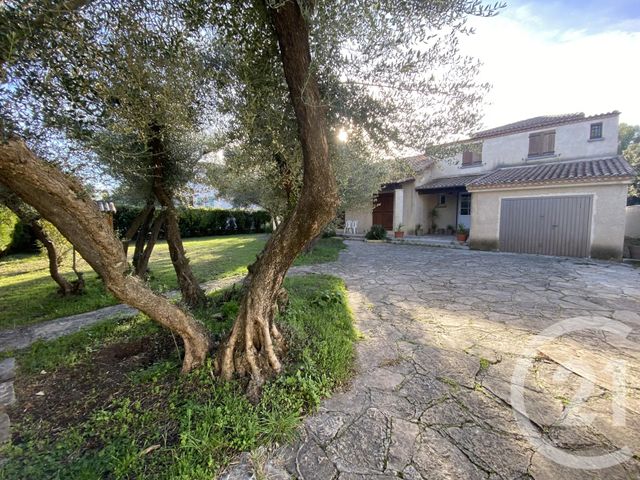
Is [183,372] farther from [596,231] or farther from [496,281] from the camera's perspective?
[596,231]

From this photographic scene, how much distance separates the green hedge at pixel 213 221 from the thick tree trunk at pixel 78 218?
16.2 m

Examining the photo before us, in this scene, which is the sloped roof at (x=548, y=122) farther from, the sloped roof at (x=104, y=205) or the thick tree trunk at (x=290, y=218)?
the sloped roof at (x=104, y=205)

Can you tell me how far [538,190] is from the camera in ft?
36.6

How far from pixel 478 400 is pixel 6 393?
4719 mm

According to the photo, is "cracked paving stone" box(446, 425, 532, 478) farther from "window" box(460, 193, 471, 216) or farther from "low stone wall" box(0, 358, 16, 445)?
"window" box(460, 193, 471, 216)

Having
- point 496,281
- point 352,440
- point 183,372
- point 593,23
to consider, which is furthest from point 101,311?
point 593,23

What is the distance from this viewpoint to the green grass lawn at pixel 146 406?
195 cm

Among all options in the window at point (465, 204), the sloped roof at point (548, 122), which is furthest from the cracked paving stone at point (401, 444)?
the window at point (465, 204)

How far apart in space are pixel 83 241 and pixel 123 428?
1.54 m

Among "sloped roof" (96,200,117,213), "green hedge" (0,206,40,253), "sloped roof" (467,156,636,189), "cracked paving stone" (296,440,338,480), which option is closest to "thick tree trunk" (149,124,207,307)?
"sloped roof" (96,200,117,213)

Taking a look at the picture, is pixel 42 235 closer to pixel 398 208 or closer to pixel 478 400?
pixel 478 400

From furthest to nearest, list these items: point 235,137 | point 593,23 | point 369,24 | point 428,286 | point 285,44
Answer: point 428,286
point 235,137
point 593,23
point 369,24
point 285,44

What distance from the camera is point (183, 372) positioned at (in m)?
2.84

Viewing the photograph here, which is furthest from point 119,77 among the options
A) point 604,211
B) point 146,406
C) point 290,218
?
point 604,211
